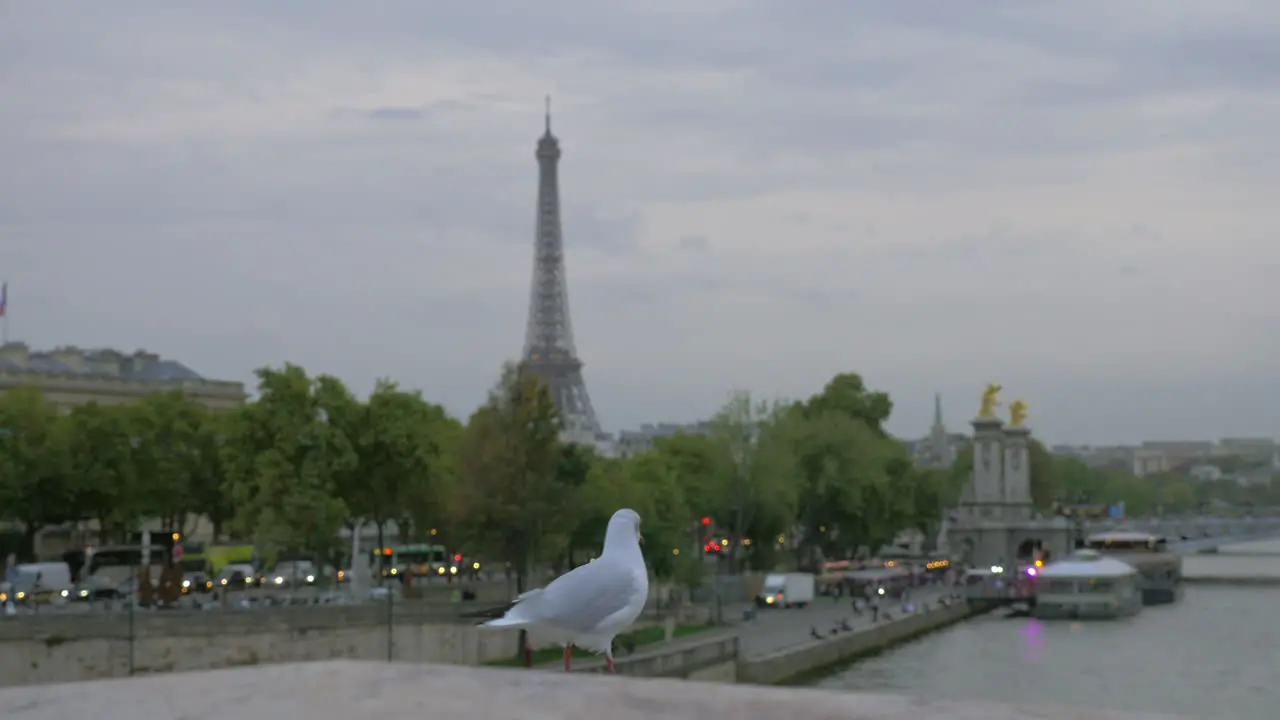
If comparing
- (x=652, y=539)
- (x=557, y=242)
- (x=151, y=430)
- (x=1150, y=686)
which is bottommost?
(x=1150, y=686)

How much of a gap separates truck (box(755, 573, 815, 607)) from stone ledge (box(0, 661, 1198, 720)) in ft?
148

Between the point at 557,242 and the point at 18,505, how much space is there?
8623cm

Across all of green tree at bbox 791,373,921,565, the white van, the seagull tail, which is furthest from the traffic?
the seagull tail

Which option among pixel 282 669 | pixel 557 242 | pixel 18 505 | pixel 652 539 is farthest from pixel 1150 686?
pixel 557 242

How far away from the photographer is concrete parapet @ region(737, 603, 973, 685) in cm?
3259

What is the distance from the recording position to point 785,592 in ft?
163

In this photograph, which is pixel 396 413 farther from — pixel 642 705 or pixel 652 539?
pixel 642 705

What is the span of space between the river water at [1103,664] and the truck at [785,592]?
381 centimetres

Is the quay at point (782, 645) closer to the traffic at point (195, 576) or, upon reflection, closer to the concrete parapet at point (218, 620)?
the concrete parapet at point (218, 620)

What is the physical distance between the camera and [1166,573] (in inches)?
2709

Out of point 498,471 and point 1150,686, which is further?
point 1150,686

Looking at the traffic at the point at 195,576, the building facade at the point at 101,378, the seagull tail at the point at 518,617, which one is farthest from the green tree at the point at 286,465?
the seagull tail at the point at 518,617

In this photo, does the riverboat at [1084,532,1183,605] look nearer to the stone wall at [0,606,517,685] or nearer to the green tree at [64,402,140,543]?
the green tree at [64,402,140,543]

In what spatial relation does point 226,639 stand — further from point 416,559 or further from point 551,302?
point 551,302
